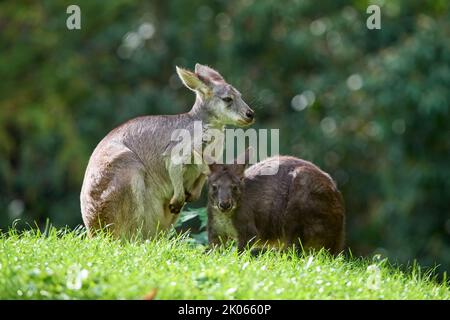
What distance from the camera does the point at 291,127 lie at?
2389 centimetres

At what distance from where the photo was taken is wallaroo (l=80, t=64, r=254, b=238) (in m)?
8.83

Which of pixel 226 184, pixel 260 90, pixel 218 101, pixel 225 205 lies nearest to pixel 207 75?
pixel 218 101

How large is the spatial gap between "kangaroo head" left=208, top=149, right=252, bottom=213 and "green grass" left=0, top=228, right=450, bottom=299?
435 mm

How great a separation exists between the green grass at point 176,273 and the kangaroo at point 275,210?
0.38m

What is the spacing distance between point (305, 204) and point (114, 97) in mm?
15969

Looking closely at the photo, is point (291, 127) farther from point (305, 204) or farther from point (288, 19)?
point (305, 204)

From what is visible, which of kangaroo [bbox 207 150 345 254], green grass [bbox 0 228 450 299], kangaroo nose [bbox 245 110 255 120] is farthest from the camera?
kangaroo nose [bbox 245 110 255 120]

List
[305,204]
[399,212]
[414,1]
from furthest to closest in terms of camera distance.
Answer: [414,1]
[399,212]
[305,204]

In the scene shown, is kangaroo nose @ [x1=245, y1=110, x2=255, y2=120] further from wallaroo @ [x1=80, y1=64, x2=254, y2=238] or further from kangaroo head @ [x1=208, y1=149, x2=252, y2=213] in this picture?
kangaroo head @ [x1=208, y1=149, x2=252, y2=213]

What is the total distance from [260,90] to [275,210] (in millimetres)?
15581

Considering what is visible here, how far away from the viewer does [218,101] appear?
9281 mm

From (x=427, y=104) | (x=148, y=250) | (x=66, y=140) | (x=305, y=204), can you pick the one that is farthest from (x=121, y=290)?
(x=66, y=140)

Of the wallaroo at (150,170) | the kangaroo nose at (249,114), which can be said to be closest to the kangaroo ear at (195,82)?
the wallaroo at (150,170)

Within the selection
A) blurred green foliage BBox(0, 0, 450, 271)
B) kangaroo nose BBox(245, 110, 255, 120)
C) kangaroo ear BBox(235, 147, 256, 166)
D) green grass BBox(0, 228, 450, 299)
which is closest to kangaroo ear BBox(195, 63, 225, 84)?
kangaroo nose BBox(245, 110, 255, 120)
